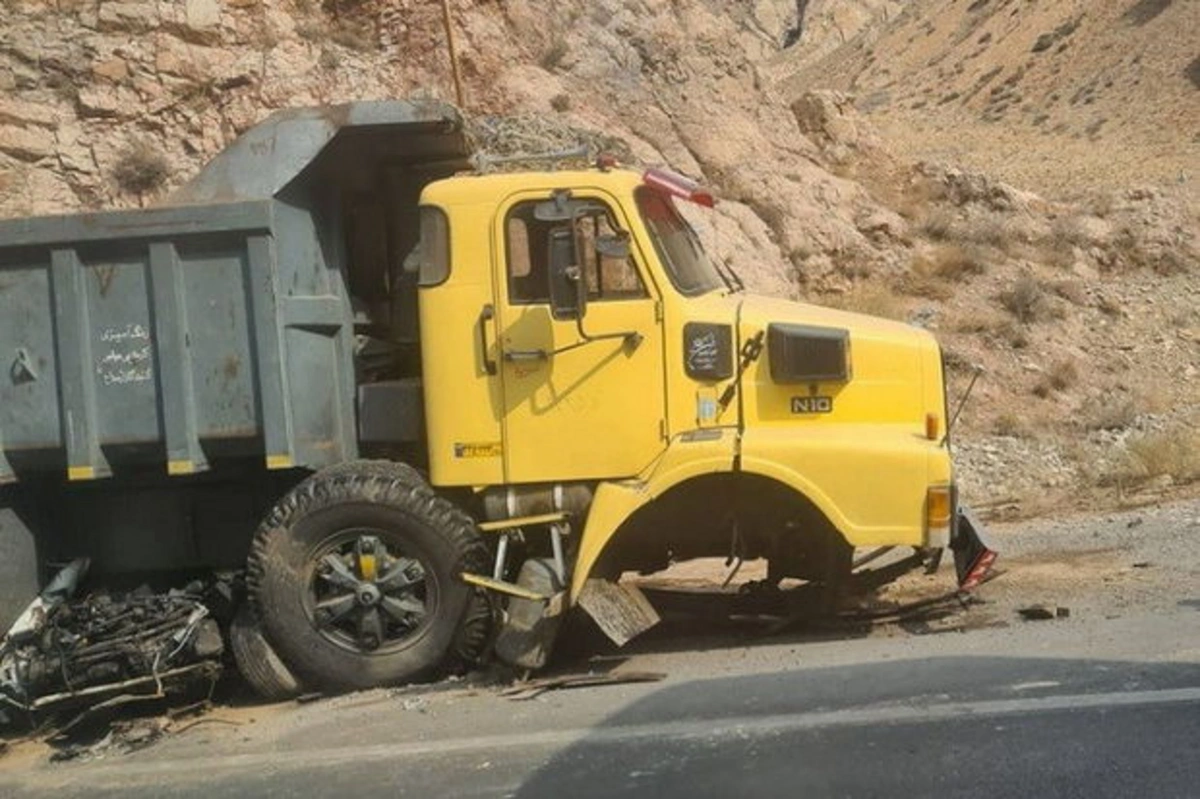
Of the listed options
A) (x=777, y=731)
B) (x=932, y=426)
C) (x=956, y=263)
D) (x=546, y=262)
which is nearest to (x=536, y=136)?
(x=956, y=263)

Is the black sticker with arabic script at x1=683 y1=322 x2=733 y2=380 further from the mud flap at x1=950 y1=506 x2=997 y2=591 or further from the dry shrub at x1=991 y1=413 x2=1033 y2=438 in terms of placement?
the dry shrub at x1=991 y1=413 x2=1033 y2=438

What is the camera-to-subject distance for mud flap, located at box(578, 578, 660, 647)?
6723 mm

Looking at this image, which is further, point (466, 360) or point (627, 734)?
point (466, 360)

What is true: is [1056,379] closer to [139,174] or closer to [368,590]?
[139,174]

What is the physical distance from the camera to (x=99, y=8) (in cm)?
1816

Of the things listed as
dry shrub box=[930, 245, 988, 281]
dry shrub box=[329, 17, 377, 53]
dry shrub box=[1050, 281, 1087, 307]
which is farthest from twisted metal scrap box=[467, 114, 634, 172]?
dry shrub box=[1050, 281, 1087, 307]

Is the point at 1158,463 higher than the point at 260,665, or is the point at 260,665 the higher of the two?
the point at 1158,463

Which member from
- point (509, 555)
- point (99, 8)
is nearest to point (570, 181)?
point (509, 555)

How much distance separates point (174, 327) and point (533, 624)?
2415 mm

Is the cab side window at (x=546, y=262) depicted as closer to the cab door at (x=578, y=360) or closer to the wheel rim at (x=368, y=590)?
the cab door at (x=578, y=360)

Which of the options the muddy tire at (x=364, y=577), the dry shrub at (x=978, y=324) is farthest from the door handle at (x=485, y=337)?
the dry shrub at (x=978, y=324)

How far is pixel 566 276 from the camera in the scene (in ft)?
22.5

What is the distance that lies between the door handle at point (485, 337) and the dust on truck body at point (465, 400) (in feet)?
0.04

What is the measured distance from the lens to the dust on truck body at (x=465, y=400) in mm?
6867
